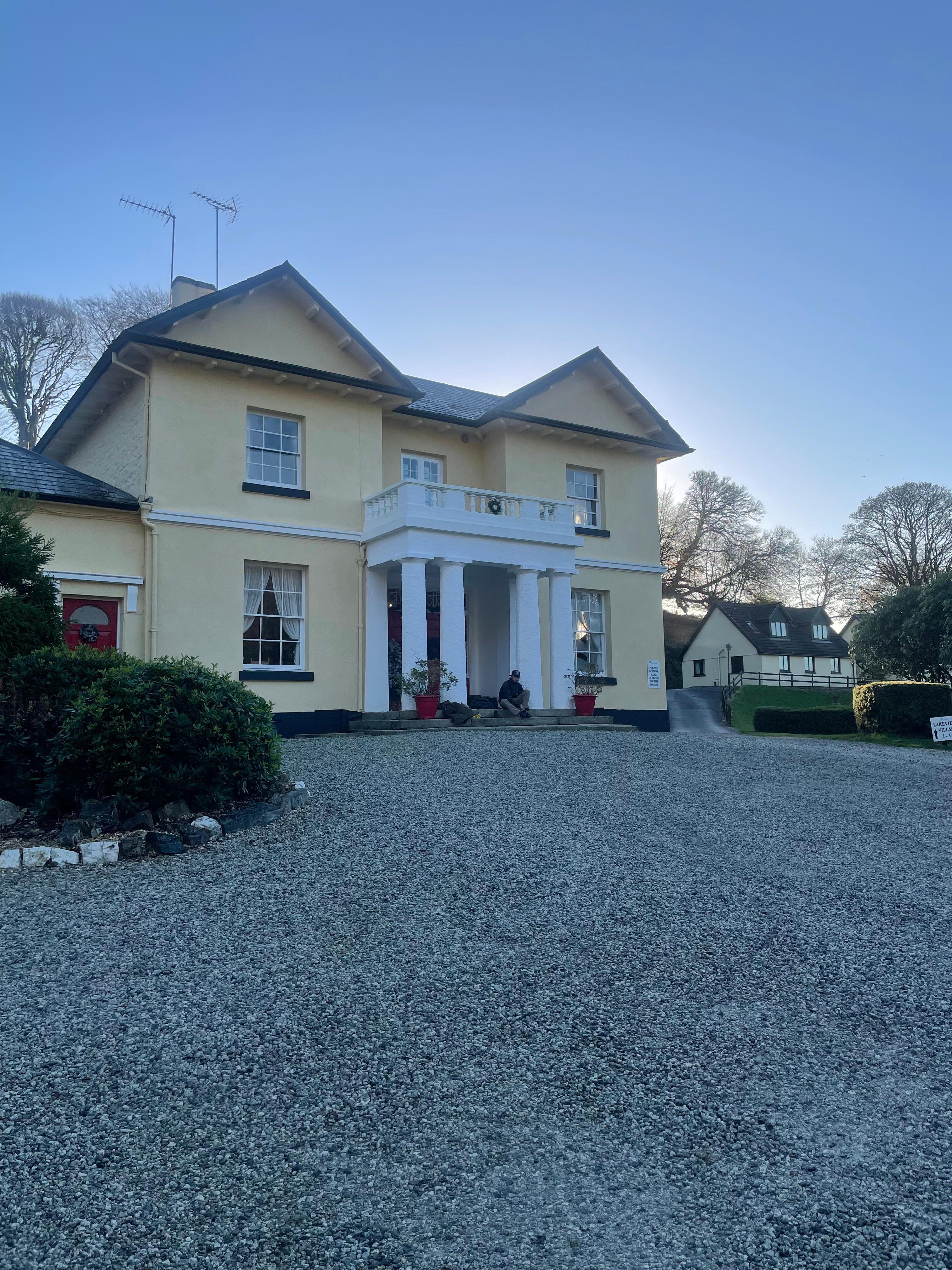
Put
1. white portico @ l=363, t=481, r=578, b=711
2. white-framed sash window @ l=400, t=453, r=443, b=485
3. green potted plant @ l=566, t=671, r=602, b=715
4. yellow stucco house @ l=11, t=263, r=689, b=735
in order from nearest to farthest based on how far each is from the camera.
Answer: yellow stucco house @ l=11, t=263, r=689, b=735
white portico @ l=363, t=481, r=578, b=711
green potted plant @ l=566, t=671, r=602, b=715
white-framed sash window @ l=400, t=453, r=443, b=485

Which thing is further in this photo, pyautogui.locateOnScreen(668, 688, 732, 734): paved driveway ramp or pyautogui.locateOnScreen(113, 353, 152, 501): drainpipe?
pyautogui.locateOnScreen(668, 688, 732, 734): paved driveway ramp

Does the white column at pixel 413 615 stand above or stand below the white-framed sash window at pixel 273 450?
below

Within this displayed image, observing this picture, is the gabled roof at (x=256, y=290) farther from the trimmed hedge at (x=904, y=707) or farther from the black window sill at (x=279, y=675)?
the trimmed hedge at (x=904, y=707)

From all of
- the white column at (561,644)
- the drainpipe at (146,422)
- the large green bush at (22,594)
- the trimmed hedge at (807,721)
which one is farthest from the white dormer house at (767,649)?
the large green bush at (22,594)

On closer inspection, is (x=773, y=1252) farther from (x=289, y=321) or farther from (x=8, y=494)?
(x=289, y=321)

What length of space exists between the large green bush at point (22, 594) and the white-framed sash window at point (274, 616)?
279 inches

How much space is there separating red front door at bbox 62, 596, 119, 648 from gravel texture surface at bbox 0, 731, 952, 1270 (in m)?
9.30

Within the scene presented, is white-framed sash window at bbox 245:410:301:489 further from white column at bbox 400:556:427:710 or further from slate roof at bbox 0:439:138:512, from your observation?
white column at bbox 400:556:427:710

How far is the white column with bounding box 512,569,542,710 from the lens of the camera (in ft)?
60.5

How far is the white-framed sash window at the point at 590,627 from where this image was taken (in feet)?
71.5

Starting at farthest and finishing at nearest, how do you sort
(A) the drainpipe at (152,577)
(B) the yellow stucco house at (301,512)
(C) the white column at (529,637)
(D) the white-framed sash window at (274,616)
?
(C) the white column at (529,637)
(D) the white-framed sash window at (274,616)
(B) the yellow stucco house at (301,512)
(A) the drainpipe at (152,577)

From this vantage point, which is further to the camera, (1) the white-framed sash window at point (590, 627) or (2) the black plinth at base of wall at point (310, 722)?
(1) the white-framed sash window at point (590, 627)

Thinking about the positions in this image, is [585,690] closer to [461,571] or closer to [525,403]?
[461,571]

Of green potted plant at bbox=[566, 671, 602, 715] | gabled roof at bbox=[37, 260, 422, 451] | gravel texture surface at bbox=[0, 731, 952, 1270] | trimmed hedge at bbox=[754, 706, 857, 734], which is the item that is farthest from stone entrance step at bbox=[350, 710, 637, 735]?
trimmed hedge at bbox=[754, 706, 857, 734]
